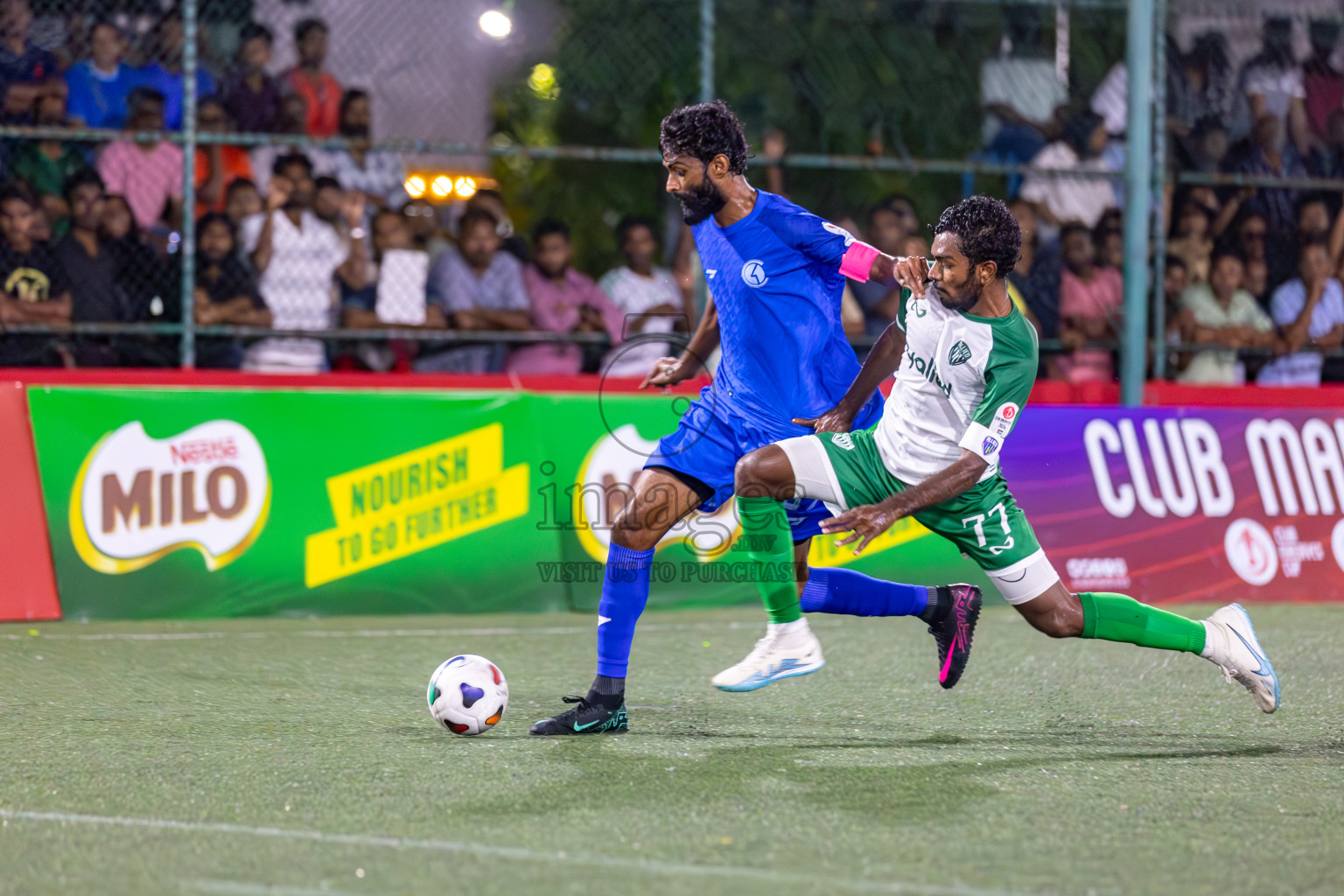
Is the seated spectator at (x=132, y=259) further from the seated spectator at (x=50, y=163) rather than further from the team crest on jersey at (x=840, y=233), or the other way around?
the team crest on jersey at (x=840, y=233)

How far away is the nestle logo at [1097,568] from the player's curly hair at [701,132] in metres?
4.44

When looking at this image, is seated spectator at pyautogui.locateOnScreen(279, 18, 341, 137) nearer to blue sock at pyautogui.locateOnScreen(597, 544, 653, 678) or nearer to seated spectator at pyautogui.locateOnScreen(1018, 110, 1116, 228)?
seated spectator at pyautogui.locateOnScreen(1018, 110, 1116, 228)

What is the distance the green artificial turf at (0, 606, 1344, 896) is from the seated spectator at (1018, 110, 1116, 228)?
15.1 feet

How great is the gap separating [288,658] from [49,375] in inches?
109

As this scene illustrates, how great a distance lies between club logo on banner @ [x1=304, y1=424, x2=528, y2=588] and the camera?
26.5ft

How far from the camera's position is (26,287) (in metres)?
8.74

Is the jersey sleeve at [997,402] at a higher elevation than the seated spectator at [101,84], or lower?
lower

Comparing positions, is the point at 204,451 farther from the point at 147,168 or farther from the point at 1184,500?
the point at 1184,500

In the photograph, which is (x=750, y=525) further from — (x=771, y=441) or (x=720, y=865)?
(x=720, y=865)

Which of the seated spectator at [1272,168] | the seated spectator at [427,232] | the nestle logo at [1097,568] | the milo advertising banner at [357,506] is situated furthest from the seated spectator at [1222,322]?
the seated spectator at [427,232]

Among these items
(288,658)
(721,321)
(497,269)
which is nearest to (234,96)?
(497,269)

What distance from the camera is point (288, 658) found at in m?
6.71

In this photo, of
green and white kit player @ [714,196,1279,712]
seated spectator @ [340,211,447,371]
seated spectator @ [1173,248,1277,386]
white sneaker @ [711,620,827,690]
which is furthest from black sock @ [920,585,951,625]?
seated spectator @ [1173,248,1277,386]

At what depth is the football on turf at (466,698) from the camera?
4.89 metres
